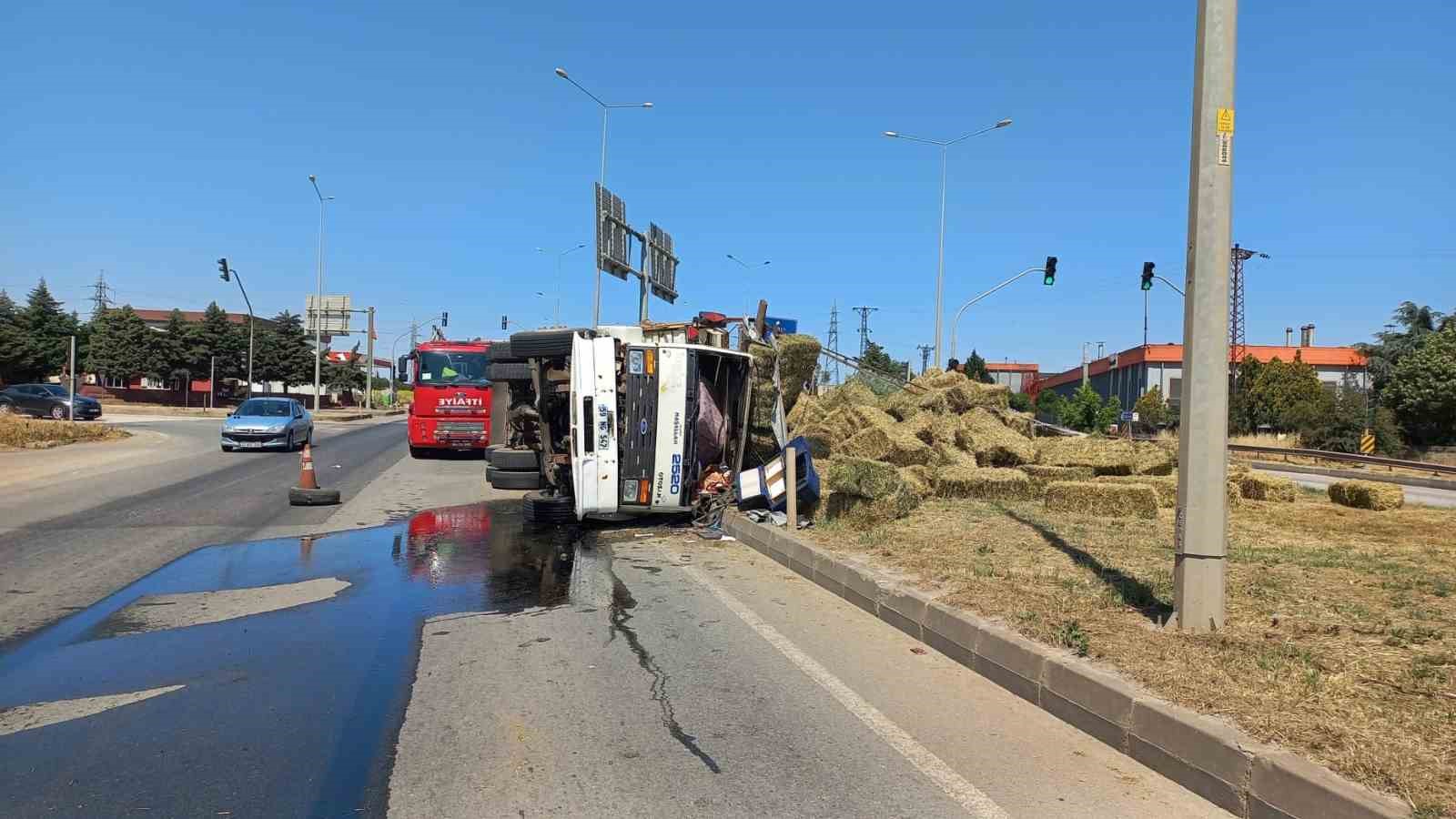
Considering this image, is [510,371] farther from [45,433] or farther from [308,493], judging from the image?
[45,433]

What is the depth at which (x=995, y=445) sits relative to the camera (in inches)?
583

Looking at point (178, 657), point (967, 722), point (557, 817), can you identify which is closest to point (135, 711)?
point (178, 657)

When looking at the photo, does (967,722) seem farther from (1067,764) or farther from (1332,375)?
(1332,375)

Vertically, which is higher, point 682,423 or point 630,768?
point 682,423

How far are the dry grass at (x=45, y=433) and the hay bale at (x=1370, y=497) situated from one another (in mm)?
27146

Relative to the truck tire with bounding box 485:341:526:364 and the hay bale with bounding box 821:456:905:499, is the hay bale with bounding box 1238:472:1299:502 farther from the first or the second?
the truck tire with bounding box 485:341:526:364

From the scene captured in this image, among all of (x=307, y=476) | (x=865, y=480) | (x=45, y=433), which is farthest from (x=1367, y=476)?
(x=45, y=433)

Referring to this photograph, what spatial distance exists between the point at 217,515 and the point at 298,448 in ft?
40.1

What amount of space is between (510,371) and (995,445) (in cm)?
779

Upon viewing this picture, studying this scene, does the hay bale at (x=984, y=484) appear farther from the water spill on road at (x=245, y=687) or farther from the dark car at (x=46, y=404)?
the dark car at (x=46, y=404)

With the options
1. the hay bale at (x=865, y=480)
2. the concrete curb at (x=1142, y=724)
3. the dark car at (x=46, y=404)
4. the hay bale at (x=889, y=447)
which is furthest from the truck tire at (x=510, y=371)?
A: the dark car at (x=46, y=404)

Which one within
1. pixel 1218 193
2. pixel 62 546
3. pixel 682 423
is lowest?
pixel 62 546

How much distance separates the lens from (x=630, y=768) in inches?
165

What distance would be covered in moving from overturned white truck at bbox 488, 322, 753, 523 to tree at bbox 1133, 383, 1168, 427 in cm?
5075
